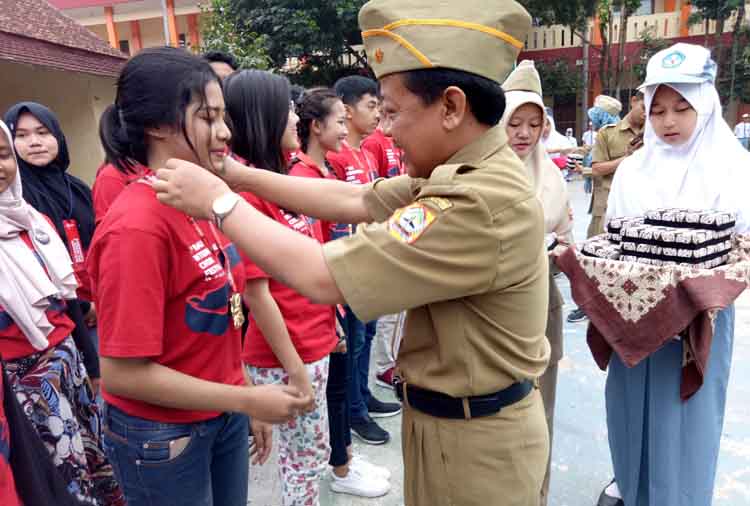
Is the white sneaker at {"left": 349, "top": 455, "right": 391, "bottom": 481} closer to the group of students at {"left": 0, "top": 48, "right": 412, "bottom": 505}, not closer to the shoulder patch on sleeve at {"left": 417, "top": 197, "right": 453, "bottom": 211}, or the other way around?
the group of students at {"left": 0, "top": 48, "right": 412, "bottom": 505}

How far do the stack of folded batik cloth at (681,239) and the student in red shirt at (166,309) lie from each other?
1.34 metres

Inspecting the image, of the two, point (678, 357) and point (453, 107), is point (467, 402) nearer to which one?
point (453, 107)

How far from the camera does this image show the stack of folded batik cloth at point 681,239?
1.88 meters

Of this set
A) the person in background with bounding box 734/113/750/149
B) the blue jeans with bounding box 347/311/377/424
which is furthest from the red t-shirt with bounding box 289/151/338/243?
the person in background with bounding box 734/113/750/149

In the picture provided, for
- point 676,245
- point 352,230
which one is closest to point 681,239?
point 676,245

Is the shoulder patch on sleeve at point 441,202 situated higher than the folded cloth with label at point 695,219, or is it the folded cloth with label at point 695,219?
the shoulder patch on sleeve at point 441,202

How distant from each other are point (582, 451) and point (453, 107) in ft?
7.84

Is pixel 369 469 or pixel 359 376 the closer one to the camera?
pixel 369 469

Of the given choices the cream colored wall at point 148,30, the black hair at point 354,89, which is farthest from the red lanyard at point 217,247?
the cream colored wall at point 148,30

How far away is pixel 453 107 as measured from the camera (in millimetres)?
1212

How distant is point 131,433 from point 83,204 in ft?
6.46

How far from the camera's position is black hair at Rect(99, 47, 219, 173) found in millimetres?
1329

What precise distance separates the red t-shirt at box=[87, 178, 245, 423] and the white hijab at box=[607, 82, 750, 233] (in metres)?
1.80

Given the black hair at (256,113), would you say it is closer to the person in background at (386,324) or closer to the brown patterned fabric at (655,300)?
the person in background at (386,324)
